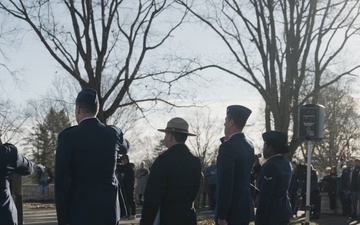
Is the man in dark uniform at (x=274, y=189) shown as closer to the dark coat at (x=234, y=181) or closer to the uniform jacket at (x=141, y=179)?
the dark coat at (x=234, y=181)

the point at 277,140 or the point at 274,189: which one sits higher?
the point at 277,140

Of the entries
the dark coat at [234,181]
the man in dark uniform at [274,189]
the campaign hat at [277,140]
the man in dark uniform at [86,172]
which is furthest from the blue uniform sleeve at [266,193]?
the man in dark uniform at [86,172]

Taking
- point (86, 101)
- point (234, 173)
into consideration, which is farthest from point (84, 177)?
point (234, 173)

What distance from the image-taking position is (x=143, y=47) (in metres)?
19.4

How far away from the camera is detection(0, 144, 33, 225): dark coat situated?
709 cm

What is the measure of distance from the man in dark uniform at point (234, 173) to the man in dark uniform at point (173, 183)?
0.58 metres

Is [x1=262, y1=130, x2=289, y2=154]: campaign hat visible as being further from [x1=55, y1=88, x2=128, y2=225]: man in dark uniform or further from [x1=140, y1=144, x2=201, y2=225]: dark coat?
[x1=55, y1=88, x2=128, y2=225]: man in dark uniform

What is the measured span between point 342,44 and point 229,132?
14635mm

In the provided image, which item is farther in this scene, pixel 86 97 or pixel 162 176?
pixel 162 176

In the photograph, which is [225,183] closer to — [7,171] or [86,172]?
[86,172]

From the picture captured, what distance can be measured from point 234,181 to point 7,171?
2.46 meters

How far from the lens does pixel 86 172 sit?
19.6 feet

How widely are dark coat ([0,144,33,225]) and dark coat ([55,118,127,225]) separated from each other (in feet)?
4.51

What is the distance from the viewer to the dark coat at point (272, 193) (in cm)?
811
